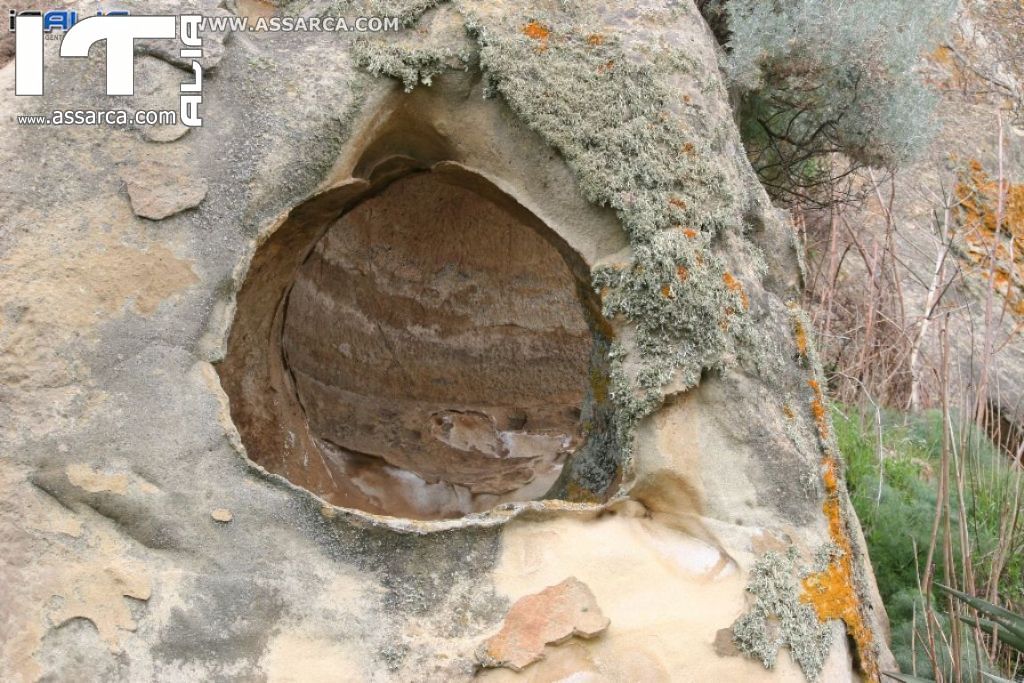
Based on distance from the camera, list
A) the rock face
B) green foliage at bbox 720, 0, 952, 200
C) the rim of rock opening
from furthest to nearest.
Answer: green foliage at bbox 720, 0, 952, 200 → the rim of rock opening → the rock face

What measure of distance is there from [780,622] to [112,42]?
1.78 meters

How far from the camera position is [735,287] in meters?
2.14

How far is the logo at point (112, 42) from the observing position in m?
1.98

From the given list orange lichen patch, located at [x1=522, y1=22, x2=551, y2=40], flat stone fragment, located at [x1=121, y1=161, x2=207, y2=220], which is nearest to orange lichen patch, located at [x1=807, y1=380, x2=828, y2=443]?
orange lichen patch, located at [x1=522, y1=22, x2=551, y2=40]

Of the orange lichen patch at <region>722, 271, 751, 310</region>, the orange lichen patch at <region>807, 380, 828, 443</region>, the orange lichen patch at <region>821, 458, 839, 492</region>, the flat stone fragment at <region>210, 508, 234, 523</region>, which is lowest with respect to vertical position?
the flat stone fragment at <region>210, 508, 234, 523</region>

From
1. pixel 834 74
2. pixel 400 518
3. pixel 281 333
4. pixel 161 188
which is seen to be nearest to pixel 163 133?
pixel 161 188

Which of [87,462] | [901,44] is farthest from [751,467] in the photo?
[901,44]

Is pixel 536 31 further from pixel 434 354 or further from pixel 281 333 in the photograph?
pixel 434 354

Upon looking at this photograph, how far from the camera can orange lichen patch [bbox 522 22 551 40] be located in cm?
222

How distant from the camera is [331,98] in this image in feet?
6.89

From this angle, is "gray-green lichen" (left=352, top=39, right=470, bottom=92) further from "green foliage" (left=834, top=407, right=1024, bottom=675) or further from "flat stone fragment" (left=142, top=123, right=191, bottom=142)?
"green foliage" (left=834, top=407, right=1024, bottom=675)

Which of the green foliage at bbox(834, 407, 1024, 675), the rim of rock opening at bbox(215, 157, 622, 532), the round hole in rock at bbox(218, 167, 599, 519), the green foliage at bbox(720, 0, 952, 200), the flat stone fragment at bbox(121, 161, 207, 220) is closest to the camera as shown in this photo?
the flat stone fragment at bbox(121, 161, 207, 220)

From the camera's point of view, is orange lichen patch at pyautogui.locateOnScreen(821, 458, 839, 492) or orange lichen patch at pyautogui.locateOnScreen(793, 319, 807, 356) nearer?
orange lichen patch at pyautogui.locateOnScreen(821, 458, 839, 492)

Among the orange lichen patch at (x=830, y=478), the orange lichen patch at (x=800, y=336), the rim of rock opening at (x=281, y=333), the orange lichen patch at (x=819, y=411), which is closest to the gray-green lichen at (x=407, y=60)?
the rim of rock opening at (x=281, y=333)
